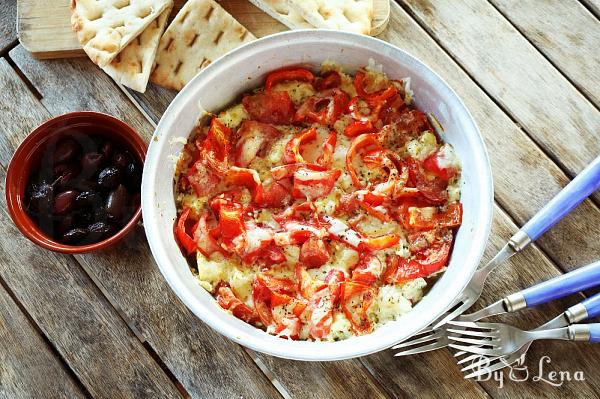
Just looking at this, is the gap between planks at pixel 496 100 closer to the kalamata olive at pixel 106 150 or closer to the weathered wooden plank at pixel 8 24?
the kalamata olive at pixel 106 150

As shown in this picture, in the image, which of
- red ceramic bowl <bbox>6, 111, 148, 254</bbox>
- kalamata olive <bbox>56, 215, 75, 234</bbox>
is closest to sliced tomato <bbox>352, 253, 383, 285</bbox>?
red ceramic bowl <bbox>6, 111, 148, 254</bbox>

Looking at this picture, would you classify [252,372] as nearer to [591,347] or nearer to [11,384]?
[11,384]

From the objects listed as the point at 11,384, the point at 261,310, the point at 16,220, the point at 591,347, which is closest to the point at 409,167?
the point at 261,310

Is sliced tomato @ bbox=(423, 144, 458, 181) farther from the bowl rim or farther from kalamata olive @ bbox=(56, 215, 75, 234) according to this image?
kalamata olive @ bbox=(56, 215, 75, 234)

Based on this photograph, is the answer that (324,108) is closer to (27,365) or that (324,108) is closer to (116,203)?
(116,203)

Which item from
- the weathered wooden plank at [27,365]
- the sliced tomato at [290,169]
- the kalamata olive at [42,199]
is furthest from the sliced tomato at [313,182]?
the weathered wooden plank at [27,365]

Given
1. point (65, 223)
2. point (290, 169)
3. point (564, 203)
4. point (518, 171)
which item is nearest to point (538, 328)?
point (564, 203)
